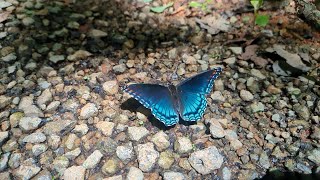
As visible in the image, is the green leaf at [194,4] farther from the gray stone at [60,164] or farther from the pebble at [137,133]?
the gray stone at [60,164]

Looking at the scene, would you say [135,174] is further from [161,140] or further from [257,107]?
[257,107]

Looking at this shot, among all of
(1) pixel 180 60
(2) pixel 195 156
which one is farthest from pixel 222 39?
(2) pixel 195 156

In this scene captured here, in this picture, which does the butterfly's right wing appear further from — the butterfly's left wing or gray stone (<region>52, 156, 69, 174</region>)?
gray stone (<region>52, 156, 69, 174</region>)

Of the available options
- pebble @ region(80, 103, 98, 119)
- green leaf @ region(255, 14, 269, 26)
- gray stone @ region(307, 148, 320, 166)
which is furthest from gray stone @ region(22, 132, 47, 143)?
green leaf @ region(255, 14, 269, 26)

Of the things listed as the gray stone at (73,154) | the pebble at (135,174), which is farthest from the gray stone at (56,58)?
the pebble at (135,174)

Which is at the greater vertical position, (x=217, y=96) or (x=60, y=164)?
(x=217, y=96)

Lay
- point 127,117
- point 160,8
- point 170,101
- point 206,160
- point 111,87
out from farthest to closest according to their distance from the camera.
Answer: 1. point 160,8
2. point 111,87
3. point 127,117
4. point 170,101
5. point 206,160

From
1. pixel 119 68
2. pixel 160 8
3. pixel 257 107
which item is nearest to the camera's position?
pixel 257 107

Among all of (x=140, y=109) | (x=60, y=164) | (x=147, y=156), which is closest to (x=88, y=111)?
(x=140, y=109)

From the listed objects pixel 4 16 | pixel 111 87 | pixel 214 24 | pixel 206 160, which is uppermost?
pixel 214 24
